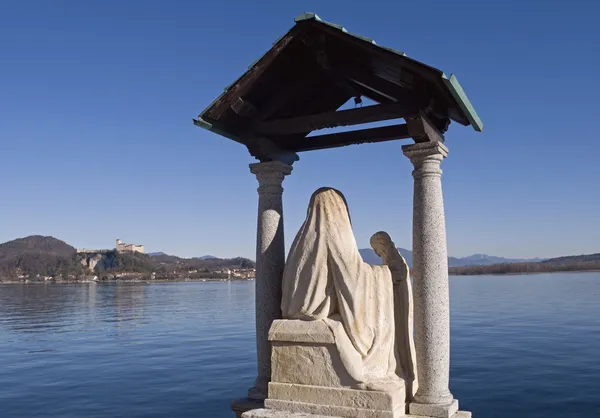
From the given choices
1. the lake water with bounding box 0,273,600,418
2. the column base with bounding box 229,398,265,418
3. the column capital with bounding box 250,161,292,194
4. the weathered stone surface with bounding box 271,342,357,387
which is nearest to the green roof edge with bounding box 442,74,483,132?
the column capital with bounding box 250,161,292,194

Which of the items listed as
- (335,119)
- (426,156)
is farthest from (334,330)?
(335,119)

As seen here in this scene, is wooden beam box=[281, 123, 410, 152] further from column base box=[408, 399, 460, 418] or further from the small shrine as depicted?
column base box=[408, 399, 460, 418]

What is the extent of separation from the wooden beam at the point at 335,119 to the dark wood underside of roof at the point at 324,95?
0.04 feet

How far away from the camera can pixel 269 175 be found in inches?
301

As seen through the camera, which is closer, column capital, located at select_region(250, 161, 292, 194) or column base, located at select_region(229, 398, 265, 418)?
column base, located at select_region(229, 398, 265, 418)

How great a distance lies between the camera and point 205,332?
33.8 metres

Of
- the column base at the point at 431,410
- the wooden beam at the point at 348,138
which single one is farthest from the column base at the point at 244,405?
the wooden beam at the point at 348,138

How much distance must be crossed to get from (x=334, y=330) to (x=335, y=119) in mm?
2487

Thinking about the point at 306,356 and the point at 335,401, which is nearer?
the point at 335,401

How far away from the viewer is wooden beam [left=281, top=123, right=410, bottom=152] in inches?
285

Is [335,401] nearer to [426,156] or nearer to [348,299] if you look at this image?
[348,299]

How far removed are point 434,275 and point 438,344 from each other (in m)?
0.73

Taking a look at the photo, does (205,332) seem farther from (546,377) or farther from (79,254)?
(79,254)

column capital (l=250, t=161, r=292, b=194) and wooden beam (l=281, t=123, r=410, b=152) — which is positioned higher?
wooden beam (l=281, t=123, r=410, b=152)
